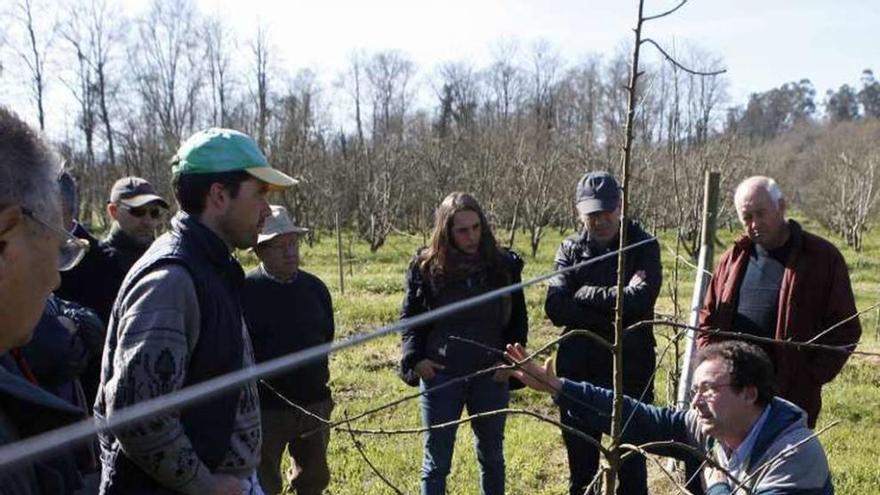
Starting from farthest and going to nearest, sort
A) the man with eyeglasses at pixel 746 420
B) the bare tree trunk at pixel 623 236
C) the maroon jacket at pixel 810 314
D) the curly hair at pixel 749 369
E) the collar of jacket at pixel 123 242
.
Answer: the collar of jacket at pixel 123 242, the maroon jacket at pixel 810 314, the curly hair at pixel 749 369, the man with eyeglasses at pixel 746 420, the bare tree trunk at pixel 623 236

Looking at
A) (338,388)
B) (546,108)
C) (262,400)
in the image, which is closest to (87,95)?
(546,108)

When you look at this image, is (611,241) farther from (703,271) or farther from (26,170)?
(26,170)

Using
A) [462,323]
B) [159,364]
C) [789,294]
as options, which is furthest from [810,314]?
[159,364]

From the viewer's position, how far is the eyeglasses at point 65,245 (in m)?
1.07

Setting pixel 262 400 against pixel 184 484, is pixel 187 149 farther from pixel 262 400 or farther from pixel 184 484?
pixel 262 400

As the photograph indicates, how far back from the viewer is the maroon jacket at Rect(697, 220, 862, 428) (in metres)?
3.16

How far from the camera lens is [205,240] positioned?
183 cm

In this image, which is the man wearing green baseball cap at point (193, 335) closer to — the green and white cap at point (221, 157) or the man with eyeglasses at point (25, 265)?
the green and white cap at point (221, 157)

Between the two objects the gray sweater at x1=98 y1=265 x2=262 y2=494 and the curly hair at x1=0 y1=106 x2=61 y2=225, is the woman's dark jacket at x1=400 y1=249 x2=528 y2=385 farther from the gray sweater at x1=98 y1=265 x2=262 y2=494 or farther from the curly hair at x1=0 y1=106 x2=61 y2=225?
the curly hair at x1=0 y1=106 x2=61 y2=225

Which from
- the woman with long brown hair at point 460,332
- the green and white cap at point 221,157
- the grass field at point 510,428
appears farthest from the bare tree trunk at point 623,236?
the woman with long brown hair at point 460,332

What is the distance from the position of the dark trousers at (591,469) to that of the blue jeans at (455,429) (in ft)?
1.12

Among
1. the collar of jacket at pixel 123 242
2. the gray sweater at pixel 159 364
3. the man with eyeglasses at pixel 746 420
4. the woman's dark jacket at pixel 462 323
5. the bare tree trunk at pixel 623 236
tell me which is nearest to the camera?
the bare tree trunk at pixel 623 236

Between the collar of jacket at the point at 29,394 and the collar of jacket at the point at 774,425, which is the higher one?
the collar of jacket at the point at 29,394

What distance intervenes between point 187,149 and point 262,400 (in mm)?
1764
